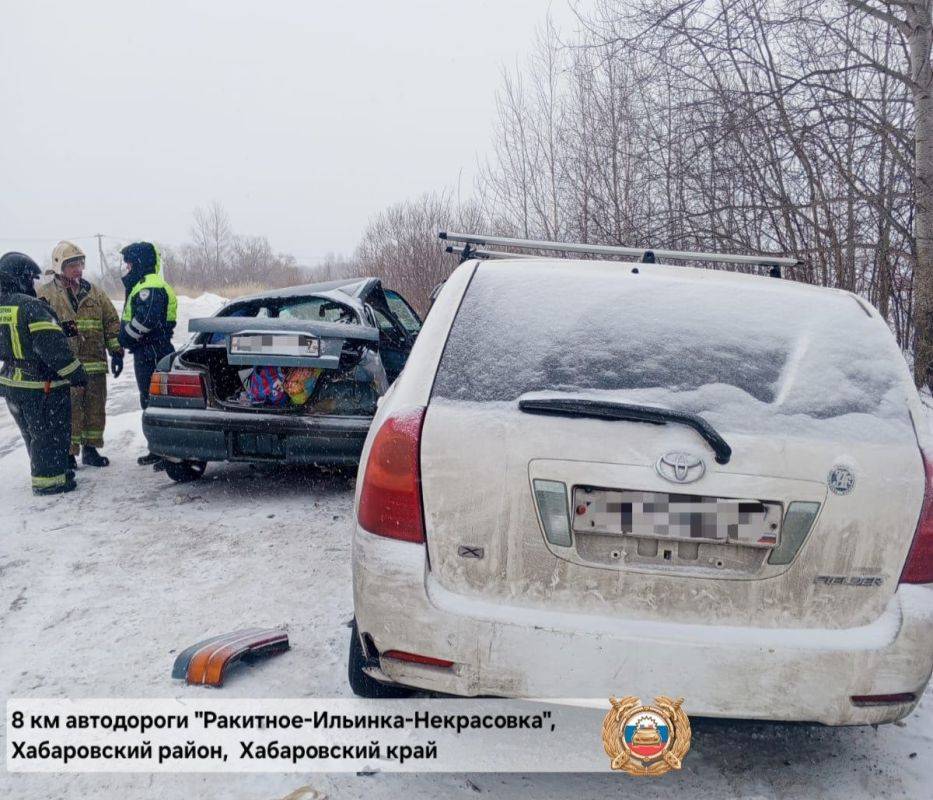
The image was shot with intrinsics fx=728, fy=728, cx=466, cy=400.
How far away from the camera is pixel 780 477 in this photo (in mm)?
1860

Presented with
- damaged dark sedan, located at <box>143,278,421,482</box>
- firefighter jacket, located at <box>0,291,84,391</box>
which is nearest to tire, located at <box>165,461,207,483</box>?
damaged dark sedan, located at <box>143,278,421,482</box>

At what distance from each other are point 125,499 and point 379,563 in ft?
12.8

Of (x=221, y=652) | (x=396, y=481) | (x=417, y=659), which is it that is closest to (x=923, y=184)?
(x=396, y=481)

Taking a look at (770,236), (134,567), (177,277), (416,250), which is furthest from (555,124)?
(177,277)

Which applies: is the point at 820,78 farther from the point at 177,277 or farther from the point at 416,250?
the point at 177,277

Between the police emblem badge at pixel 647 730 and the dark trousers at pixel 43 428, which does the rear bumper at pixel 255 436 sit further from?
the police emblem badge at pixel 647 730

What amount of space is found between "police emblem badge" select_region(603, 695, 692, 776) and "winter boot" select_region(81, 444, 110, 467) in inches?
216

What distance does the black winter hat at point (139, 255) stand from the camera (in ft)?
21.2

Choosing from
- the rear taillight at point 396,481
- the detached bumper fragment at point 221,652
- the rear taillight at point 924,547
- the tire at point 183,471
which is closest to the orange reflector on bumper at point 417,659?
the rear taillight at point 396,481

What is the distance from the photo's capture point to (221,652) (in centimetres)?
275

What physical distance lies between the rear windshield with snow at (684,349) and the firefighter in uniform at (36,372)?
4.07 metres

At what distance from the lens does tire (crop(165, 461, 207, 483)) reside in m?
5.56

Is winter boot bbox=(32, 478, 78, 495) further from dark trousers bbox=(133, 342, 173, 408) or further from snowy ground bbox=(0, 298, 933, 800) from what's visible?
dark trousers bbox=(133, 342, 173, 408)

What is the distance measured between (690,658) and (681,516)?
0.36 metres
